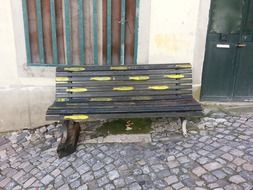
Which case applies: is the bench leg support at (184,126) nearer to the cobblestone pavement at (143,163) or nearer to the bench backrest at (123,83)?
the cobblestone pavement at (143,163)

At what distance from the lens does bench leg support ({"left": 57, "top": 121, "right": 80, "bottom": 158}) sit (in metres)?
3.45

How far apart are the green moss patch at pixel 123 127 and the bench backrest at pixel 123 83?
46 centimetres

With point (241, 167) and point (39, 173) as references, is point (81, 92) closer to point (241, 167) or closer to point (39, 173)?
point (39, 173)

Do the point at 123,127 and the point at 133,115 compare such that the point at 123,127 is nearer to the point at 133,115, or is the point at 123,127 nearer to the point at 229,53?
the point at 133,115

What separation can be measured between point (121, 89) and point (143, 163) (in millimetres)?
1072

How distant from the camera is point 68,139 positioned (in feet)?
11.7

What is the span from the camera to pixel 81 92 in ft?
12.4

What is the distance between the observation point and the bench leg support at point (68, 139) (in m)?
3.45

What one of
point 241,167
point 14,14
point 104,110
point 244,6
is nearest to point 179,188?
point 241,167

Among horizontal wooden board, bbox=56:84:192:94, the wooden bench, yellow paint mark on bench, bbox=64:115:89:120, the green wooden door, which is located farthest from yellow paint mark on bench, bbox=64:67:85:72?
the green wooden door

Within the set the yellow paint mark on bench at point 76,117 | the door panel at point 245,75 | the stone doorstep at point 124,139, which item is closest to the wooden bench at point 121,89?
the yellow paint mark on bench at point 76,117

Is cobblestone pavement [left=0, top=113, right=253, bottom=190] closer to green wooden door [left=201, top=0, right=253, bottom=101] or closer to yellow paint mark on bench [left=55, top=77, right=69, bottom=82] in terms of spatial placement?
green wooden door [left=201, top=0, right=253, bottom=101]

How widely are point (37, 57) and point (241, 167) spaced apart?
303 cm

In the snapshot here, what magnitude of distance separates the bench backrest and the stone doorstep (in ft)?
1.62
